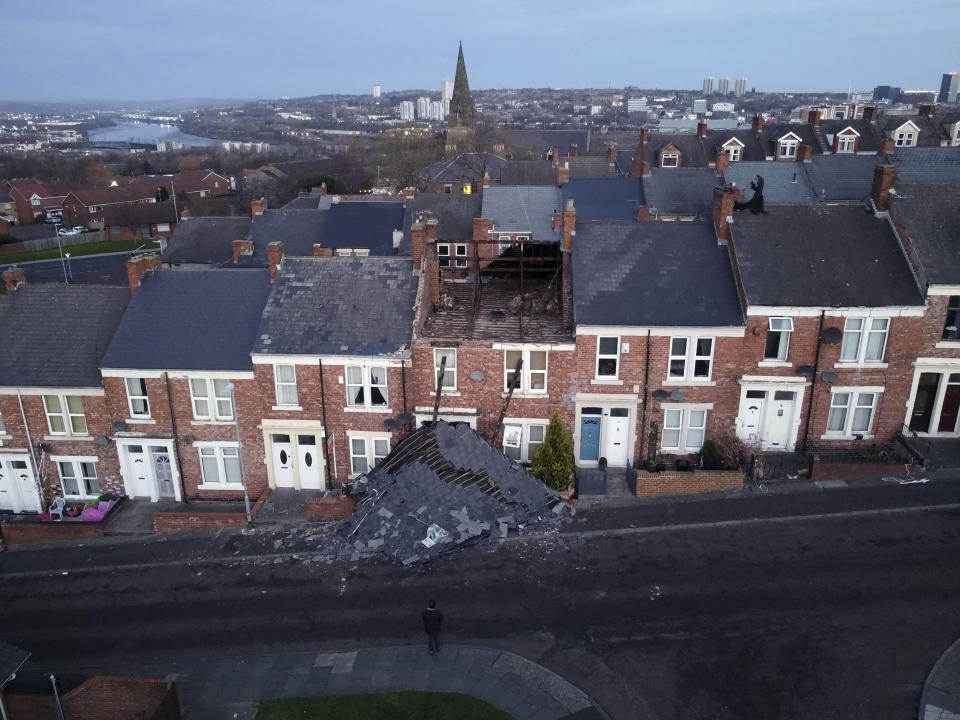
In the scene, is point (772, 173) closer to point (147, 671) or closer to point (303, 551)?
point (303, 551)

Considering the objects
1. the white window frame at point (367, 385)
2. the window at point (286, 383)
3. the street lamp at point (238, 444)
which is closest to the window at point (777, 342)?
the white window frame at point (367, 385)

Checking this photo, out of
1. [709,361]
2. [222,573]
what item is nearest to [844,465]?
[709,361]

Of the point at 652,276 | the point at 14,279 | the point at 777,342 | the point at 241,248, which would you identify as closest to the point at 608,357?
the point at 652,276

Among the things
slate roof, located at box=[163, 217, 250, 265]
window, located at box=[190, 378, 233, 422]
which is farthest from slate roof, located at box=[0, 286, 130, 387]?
slate roof, located at box=[163, 217, 250, 265]

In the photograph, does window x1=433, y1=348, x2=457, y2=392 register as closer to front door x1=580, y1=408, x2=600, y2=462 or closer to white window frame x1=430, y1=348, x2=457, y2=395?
white window frame x1=430, y1=348, x2=457, y2=395

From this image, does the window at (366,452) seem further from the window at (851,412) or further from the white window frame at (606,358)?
the window at (851,412)

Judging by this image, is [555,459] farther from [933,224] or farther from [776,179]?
[776,179]

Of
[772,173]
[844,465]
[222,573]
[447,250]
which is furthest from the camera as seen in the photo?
[447,250]
